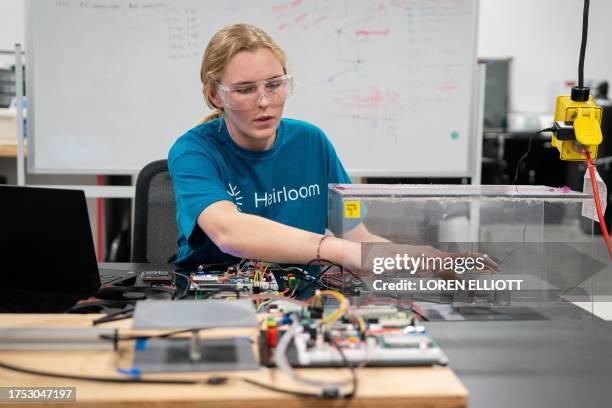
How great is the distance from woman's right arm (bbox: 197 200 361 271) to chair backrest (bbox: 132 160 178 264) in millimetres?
571

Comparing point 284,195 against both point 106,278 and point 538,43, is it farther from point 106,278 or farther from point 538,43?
point 538,43

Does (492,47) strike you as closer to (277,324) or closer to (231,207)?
(231,207)

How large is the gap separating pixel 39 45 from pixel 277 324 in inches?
96.3

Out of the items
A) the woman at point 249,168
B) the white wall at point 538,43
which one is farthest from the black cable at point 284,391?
the white wall at point 538,43

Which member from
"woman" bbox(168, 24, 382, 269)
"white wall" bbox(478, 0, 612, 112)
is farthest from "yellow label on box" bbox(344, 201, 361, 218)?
"white wall" bbox(478, 0, 612, 112)

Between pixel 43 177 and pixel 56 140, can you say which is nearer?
pixel 56 140

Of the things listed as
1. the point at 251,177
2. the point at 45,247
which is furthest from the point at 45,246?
the point at 251,177

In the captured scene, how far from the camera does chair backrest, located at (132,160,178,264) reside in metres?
1.92

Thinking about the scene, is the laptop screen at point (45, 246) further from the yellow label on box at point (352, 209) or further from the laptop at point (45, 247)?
the yellow label on box at point (352, 209)

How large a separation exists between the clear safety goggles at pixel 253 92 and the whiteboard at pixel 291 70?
1.48 m

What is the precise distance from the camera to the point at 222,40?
1560mm

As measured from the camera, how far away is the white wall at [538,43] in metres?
7.26

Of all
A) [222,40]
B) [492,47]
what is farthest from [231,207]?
[492,47]

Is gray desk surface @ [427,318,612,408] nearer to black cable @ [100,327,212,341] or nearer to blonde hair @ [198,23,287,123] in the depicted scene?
black cable @ [100,327,212,341]
